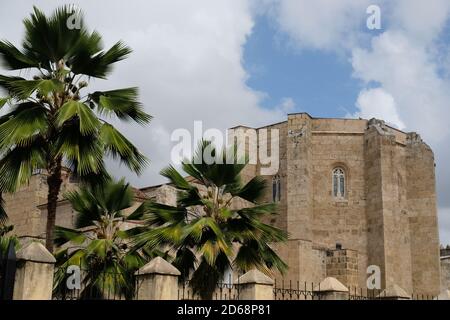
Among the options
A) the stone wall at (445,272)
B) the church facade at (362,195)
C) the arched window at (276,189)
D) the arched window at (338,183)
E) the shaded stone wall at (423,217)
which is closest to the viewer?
the church facade at (362,195)

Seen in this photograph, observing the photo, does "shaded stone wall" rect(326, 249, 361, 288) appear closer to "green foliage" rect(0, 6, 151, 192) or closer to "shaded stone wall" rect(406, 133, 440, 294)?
"shaded stone wall" rect(406, 133, 440, 294)

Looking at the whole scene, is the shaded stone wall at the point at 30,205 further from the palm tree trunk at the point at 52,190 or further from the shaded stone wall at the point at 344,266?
the palm tree trunk at the point at 52,190

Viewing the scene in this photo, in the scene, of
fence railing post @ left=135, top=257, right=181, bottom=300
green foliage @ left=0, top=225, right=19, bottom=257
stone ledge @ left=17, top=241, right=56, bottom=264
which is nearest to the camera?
green foliage @ left=0, top=225, right=19, bottom=257

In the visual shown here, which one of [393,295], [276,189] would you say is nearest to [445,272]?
[276,189]

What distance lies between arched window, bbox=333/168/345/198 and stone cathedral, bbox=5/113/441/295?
6 cm

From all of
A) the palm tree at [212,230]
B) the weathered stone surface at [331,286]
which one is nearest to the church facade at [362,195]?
the weathered stone surface at [331,286]

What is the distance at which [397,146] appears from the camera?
38.7m

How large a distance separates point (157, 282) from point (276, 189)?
26793 mm

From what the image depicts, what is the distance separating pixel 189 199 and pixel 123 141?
2430mm

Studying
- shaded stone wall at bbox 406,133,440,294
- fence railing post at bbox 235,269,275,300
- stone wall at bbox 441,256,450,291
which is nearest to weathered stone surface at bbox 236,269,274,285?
fence railing post at bbox 235,269,275,300

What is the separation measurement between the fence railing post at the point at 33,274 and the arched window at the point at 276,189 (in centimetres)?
2777

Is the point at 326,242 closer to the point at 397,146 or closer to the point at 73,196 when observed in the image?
the point at 397,146

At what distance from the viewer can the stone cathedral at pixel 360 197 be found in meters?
35.8

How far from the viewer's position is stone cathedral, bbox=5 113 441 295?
35.8m
